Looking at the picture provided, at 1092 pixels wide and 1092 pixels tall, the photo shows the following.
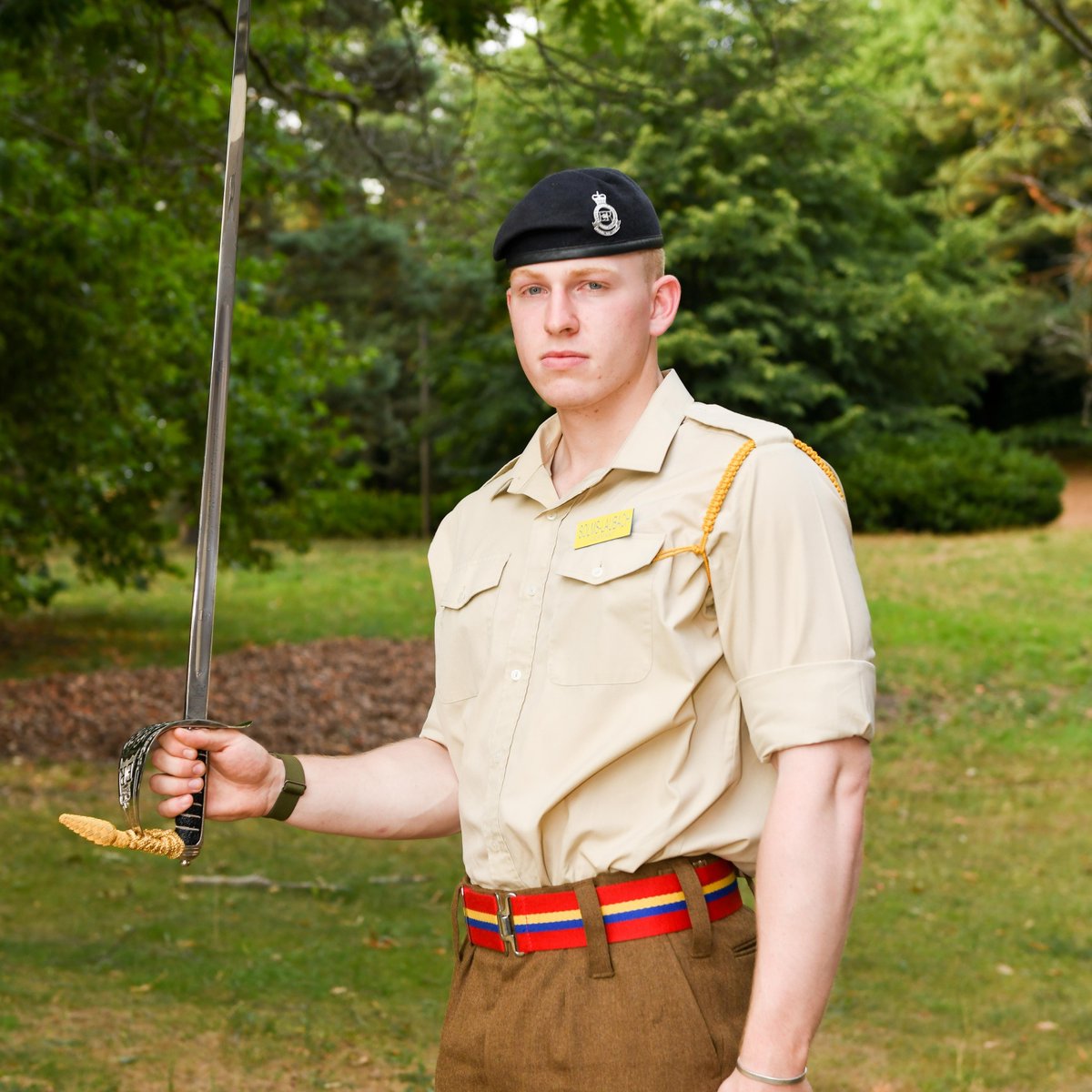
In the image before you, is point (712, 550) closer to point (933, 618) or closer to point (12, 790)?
point (12, 790)

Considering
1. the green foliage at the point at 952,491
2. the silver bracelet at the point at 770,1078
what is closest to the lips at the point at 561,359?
the silver bracelet at the point at 770,1078

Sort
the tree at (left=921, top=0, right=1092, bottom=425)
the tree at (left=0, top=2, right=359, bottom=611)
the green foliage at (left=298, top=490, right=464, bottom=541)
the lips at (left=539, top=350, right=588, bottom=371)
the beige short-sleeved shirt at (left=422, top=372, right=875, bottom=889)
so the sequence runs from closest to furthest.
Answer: the beige short-sleeved shirt at (left=422, top=372, right=875, bottom=889) < the lips at (left=539, top=350, right=588, bottom=371) < the tree at (left=0, top=2, right=359, bottom=611) < the tree at (left=921, top=0, right=1092, bottom=425) < the green foliage at (left=298, top=490, right=464, bottom=541)

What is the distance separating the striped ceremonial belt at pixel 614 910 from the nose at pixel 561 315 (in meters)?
0.74

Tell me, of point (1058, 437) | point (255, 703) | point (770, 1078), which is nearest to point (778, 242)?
point (1058, 437)

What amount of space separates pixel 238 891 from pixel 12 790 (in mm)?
2538

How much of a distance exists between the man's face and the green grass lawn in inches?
122

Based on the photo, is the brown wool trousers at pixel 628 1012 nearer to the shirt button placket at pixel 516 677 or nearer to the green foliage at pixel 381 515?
the shirt button placket at pixel 516 677

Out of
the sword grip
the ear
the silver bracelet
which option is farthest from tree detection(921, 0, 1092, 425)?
the silver bracelet

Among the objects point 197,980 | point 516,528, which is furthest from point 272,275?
point 516,528

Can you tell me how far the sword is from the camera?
1.82 meters

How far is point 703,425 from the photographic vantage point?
6.46ft

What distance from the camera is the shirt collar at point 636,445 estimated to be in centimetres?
197

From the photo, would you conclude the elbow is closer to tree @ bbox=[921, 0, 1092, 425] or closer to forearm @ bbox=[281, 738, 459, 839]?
forearm @ bbox=[281, 738, 459, 839]

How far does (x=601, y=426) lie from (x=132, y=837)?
0.85 metres
